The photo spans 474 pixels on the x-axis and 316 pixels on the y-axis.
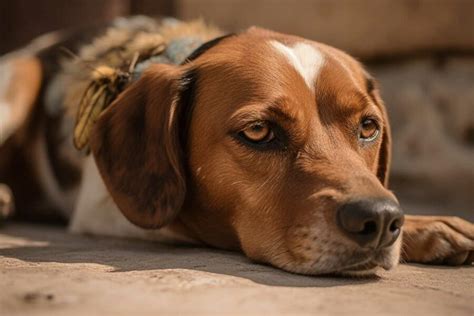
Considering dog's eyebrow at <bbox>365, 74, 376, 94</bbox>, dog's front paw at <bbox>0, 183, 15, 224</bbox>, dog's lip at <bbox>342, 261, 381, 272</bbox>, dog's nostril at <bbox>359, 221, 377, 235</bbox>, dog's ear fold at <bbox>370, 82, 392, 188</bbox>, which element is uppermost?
dog's eyebrow at <bbox>365, 74, 376, 94</bbox>

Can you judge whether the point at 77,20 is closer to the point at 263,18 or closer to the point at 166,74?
the point at 263,18

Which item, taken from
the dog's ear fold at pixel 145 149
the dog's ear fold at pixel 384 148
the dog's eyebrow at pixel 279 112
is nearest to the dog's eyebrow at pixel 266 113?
the dog's eyebrow at pixel 279 112

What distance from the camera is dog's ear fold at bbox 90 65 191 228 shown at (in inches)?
118

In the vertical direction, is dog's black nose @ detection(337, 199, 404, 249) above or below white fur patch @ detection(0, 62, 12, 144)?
below

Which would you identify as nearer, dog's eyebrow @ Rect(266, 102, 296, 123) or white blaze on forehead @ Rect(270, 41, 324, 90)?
dog's eyebrow @ Rect(266, 102, 296, 123)

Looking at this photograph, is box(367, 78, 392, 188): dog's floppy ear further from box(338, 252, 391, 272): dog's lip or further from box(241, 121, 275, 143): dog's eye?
box(338, 252, 391, 272): dog's lip

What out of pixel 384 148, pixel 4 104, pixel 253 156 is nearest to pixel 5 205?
pixel 4 104

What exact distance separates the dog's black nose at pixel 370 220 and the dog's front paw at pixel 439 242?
600 mm

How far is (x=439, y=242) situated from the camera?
2943mm

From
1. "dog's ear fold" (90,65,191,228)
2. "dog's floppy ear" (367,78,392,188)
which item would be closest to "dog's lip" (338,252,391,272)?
"dog's ear fold" (90,65,191,228)

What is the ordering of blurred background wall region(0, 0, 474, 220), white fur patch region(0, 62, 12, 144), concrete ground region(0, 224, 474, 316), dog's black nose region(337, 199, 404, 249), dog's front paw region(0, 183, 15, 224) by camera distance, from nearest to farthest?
1. concrete ground region(0, 224, 474, 316)
2. dog's black nose region(337, 199, 404, 249)
3. dog's front paw region(0, 183, 15, 224)
4. white fur patch region(0, 62, 12, 144)
5. blurred background wall region(0, 0, 474, 220)

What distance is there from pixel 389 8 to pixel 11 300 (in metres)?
4.34

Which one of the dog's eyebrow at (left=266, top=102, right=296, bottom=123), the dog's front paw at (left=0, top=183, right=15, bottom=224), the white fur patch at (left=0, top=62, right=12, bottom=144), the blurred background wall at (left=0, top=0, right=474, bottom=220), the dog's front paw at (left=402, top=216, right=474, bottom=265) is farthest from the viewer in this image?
the blurred background wall at (left=0, top=0, right=474, bottom=220)

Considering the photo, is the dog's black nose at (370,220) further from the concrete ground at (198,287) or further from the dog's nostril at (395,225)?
the concrete ground at (198,287)
